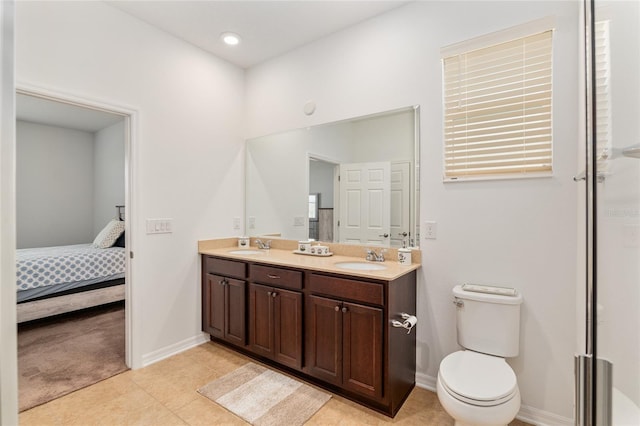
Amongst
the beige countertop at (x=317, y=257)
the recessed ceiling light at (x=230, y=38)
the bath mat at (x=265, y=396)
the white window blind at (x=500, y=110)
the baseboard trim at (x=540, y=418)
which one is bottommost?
the bath mat at (x=265, y=396)

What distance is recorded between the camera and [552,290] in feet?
5.73

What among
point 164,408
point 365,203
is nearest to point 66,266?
point 164,408

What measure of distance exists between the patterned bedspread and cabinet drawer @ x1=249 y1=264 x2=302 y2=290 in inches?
95.5

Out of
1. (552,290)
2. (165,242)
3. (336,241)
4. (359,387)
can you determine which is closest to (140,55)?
(165,242)

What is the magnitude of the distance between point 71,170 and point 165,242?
424 centimetres

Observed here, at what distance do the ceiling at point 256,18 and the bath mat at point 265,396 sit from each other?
2.78 metres

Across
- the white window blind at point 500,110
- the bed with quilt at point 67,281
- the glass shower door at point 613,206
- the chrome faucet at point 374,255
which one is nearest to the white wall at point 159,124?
the chrome faucet at point 374,255

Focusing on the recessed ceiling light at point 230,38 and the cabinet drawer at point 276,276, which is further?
the recessed ceiling light at point 230,38

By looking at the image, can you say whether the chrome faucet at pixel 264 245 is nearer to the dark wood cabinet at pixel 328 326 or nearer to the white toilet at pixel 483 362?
the dark wood cabinet at pixel 328 326

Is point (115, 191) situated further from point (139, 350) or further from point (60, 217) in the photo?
point (139, 350)

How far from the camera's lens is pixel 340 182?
260cm

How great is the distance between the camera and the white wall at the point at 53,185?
4.84 meters

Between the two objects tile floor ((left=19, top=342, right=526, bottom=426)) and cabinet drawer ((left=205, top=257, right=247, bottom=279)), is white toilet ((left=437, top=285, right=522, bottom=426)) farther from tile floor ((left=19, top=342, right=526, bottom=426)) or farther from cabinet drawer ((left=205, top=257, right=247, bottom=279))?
cabinet drawer ((left=205, top=257, right=247, bottom=279))

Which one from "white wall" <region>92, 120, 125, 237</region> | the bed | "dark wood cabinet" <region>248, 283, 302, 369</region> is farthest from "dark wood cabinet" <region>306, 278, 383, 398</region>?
"white wall" <region>92, 120, 125, 237</region>
